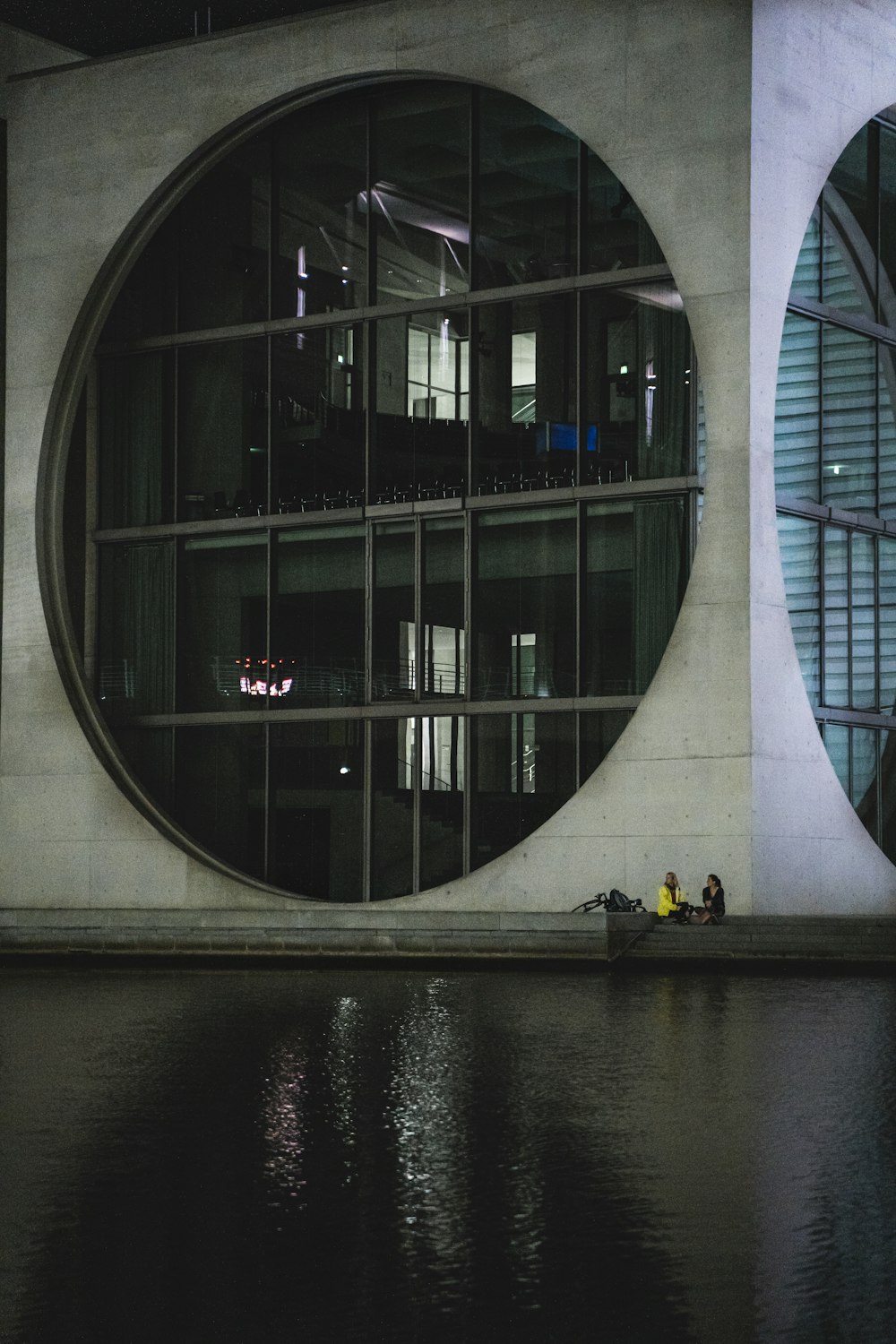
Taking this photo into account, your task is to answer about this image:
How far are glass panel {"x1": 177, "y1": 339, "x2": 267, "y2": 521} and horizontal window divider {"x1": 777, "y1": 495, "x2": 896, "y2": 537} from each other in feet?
28.5

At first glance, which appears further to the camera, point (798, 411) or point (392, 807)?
point (392, 807)

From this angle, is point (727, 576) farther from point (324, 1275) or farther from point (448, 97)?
point (324, 1275)

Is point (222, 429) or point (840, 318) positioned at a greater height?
point (840, 318)

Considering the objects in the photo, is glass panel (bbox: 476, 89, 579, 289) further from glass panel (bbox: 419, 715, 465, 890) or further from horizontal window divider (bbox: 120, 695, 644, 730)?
glass panel (bbox: 419, 715, 465, 890)

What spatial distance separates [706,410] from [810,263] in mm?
3456

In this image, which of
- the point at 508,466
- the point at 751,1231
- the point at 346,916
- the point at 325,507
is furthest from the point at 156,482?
the point at 751,1231

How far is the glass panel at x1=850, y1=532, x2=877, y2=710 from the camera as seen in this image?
2861 cm

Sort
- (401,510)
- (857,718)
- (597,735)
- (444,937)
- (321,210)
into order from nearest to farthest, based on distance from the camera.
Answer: (444,937) < (597,735) < (857,718) < (401,510) < (321,210)

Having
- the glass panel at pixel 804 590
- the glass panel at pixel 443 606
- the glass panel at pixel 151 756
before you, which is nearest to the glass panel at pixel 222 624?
the glass panel at pixel 151 756

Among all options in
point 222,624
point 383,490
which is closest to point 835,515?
point 383,490

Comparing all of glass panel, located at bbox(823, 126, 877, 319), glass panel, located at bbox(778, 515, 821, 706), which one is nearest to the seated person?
glass panel, located at bbox(778, 515, 821, 706)

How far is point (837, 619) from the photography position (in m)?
28.4

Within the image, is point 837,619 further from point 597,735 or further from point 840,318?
point 840,318

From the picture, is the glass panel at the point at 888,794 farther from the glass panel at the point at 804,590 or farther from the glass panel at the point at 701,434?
the glass panel at the point at 701,434
